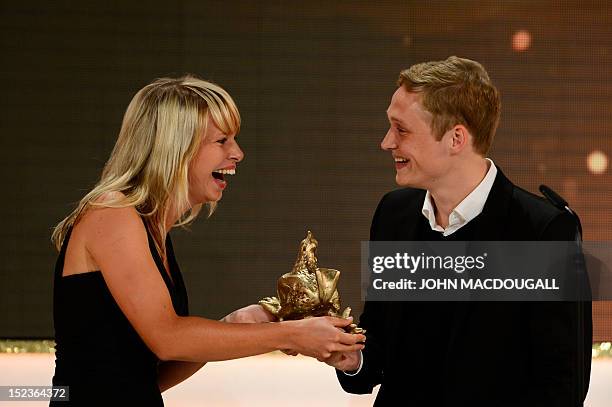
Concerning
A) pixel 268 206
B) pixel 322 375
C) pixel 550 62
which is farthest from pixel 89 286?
pixel 550 62

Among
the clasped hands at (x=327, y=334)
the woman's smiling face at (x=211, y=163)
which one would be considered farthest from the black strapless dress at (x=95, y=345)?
the clasped hands at (x=327, y=334)

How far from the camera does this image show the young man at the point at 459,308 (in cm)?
225

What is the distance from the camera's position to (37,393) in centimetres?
506

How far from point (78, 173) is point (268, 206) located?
4.27ft

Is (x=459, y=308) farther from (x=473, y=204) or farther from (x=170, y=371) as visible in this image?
(x=170, y=371)

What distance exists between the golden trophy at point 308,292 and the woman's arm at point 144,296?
9.5 inches

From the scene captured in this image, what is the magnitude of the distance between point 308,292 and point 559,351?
0.63m

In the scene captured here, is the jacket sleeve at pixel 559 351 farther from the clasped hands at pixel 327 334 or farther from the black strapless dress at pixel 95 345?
the black strapless dress at pixel 95 345

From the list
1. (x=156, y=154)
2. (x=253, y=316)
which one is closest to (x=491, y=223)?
(x=253, y=316)

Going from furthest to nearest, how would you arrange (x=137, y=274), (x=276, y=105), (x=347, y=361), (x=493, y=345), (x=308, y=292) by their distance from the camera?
1. (x=276, y=105)
2. (x=347, y=361)
3. (x=308, y=292)
4. (x=493, y=345)
5. (x=137, y=274)

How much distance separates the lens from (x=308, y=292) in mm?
2441

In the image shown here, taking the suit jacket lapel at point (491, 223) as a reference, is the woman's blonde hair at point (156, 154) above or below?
above

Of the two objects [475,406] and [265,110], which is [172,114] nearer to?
[475,406]

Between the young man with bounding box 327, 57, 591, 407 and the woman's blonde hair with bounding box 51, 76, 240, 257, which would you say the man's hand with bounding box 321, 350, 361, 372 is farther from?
the woman's blonde hair with bounding box 51, 76, 240, 257
